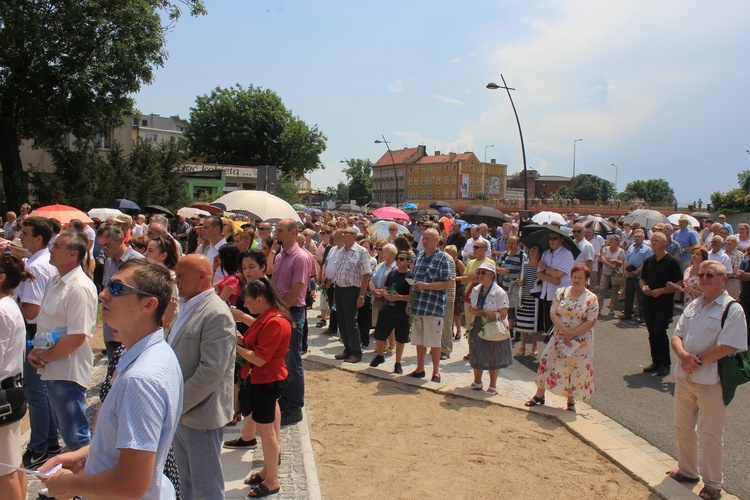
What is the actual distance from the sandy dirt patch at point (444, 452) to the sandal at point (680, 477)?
0.30 metres

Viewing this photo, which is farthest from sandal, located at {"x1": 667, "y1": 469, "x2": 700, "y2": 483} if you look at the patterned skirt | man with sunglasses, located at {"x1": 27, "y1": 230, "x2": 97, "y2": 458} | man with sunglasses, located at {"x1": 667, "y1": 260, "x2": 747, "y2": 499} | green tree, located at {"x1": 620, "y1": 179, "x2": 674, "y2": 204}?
green tree, located at {"x1": 620, "y1": 179, "x2": 674, "y2": 204}

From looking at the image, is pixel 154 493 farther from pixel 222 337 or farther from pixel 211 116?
pixel 211 116

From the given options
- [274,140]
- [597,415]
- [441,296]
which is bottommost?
[597,415]

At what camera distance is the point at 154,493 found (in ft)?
7.10

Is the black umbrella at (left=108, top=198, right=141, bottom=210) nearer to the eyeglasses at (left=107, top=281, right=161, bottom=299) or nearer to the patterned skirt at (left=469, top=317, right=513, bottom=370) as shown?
the patterned skirt at (left=469, top=317, right=513, bottom=370)

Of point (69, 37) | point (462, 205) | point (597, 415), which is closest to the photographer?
point (597, 415)

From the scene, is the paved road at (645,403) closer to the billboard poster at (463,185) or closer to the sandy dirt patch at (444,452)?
the sandy dirt patch at (444,452)

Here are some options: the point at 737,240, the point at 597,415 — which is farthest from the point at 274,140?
the point at 597,415

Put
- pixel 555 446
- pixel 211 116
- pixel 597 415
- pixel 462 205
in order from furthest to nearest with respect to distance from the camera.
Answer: pixel 462 205 < pixel 211 116 < pixel 597 415 < pixel 555 446

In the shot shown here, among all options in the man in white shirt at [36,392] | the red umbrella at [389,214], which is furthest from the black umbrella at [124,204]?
the man in white shirt at [36,392]

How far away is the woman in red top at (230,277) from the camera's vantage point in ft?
18.1

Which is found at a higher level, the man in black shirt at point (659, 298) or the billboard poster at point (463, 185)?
the billboard poster at point (463, 185)

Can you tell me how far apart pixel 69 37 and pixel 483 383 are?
2226 centimetres

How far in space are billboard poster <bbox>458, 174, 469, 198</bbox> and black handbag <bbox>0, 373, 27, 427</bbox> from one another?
132 meters
